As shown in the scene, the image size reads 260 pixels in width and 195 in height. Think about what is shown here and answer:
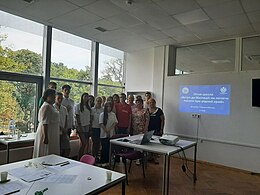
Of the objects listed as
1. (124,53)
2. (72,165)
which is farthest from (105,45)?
(72,165)

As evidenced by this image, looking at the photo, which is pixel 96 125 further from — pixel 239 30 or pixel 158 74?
pixel 239 30

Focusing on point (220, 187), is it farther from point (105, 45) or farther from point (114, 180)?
point (105, 45)

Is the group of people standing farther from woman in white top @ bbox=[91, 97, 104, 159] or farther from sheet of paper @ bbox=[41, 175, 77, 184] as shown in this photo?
sheet of paper @ bbox=[41, 175, 77, 184]

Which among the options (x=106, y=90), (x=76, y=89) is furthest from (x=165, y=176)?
(x=106, y=90)

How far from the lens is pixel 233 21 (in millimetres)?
4012

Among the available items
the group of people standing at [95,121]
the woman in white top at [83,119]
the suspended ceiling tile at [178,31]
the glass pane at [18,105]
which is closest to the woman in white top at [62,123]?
the group of people standing at [95,121]

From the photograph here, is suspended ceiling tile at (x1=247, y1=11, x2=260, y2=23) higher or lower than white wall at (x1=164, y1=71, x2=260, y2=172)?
higher

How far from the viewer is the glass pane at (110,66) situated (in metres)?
6.18

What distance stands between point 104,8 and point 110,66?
2.94 meters

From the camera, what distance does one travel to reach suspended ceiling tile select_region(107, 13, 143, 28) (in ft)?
13.0

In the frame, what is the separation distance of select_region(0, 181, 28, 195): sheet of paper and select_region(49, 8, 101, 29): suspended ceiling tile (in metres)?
3.17

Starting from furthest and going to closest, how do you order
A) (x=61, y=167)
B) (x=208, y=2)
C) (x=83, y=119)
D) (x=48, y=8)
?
1. (x=83, y=119)
2. (x=48, y=8)
3. (x=208, y=2)
4. (x=61, y=167)

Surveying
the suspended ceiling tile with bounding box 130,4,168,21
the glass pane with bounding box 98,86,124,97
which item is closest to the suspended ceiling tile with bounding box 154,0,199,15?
the suspended ceiling tile with bounding box 130,4,168,21

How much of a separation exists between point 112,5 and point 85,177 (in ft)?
9.54
